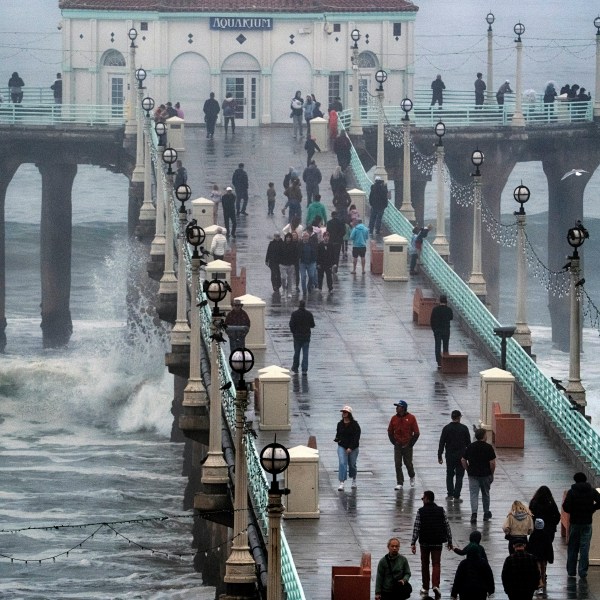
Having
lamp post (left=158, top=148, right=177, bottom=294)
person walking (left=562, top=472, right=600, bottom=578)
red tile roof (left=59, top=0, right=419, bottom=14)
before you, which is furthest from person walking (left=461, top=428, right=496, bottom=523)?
red tile roof (left=59, top=0, right=419, bottom=14)

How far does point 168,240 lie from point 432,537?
1895 cm

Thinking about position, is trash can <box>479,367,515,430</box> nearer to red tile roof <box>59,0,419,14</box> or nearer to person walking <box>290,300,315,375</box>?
person walking <box>290,300,315,375</box>

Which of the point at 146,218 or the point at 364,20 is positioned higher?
the point at 364,20

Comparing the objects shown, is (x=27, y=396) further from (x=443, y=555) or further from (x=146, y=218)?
(x=443, y=555)

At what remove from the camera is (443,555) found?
1113 inches

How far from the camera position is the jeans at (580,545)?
88.9ft

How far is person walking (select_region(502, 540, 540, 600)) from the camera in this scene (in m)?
24.7

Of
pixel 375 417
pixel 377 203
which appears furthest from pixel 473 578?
pixel 377 203

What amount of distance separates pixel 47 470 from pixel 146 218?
6.67m

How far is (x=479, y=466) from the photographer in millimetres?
29047

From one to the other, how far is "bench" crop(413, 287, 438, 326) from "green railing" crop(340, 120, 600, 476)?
57cm

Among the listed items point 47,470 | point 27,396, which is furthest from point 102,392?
point 47,470

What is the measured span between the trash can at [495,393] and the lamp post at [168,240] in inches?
378

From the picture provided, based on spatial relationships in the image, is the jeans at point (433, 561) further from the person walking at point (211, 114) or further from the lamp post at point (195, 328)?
the person walking at point (211, 114)
